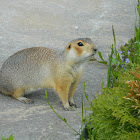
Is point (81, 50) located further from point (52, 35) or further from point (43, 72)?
point (52, 35)

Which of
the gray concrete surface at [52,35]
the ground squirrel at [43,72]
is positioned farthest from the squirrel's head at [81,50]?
the gray concrete surface at [52,35]

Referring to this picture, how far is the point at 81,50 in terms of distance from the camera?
11.8ft

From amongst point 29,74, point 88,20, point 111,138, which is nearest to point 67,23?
point 88,20

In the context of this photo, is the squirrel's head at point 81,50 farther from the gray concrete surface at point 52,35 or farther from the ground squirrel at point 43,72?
the gray concrete surface at point 52,35

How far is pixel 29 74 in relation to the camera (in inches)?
158

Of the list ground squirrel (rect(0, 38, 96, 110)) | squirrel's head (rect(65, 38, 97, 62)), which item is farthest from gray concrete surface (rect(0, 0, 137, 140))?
squirrel's head (rect(65, 38, 97, 62))

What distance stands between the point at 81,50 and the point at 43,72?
0.61 metres

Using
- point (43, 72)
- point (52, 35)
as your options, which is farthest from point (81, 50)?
point (52, 35)

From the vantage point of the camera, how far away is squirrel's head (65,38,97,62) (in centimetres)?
357

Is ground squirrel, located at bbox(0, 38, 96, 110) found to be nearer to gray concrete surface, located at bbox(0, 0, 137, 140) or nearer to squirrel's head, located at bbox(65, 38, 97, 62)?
squirrel's head, located at bbox(65, 38, 97, 62)

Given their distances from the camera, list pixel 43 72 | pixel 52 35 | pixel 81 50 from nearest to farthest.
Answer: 1. pixel 81 50
2. pixel 43 72
3. pixel 52 35

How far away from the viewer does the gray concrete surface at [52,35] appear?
131 inches

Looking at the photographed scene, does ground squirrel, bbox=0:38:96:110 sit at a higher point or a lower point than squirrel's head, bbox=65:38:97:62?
lower

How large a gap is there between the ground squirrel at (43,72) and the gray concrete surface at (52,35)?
132 millimetres
